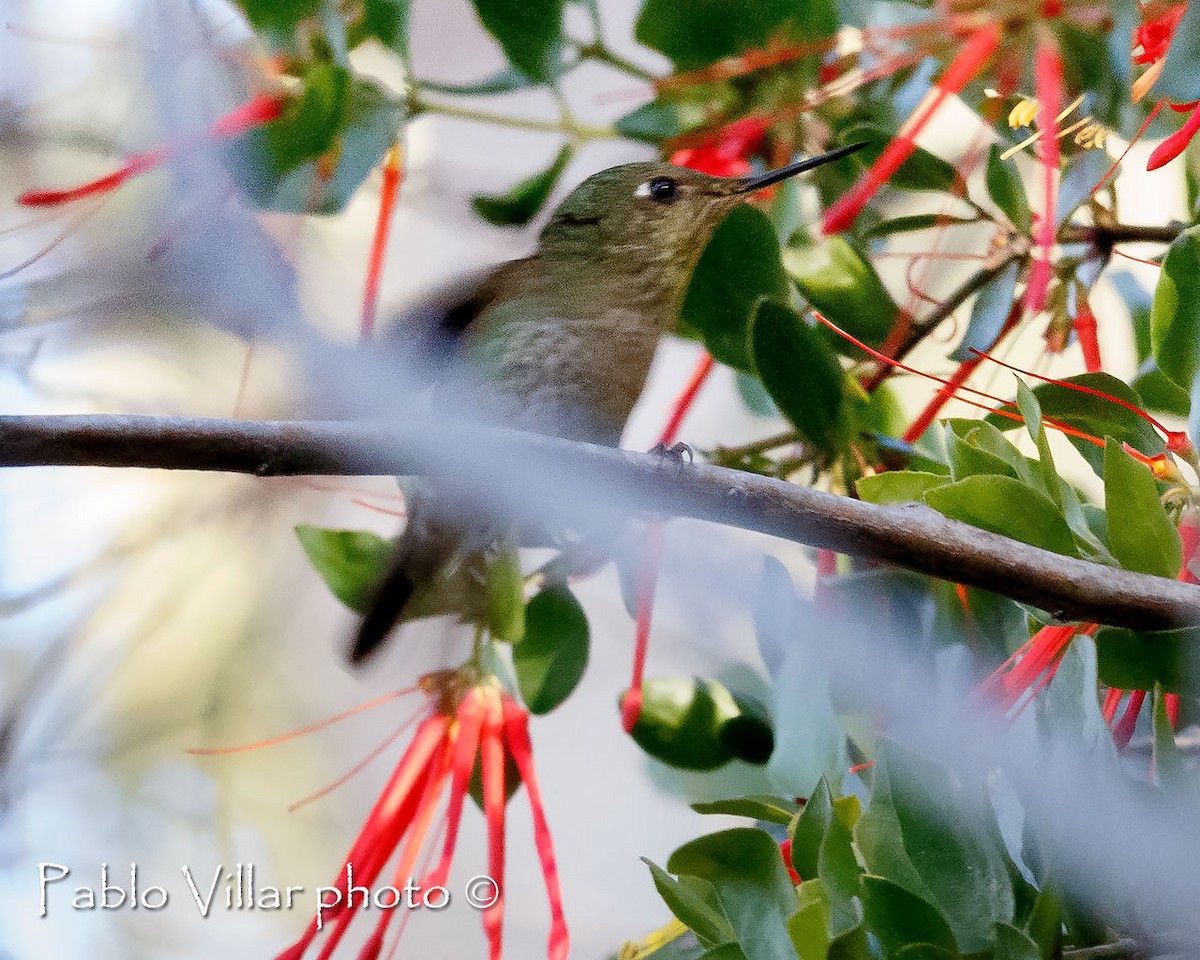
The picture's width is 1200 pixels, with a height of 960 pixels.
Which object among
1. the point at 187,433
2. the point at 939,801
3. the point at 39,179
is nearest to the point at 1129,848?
the point at 939,801

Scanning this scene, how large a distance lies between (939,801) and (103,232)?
0.71 metres

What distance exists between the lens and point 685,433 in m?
1.07

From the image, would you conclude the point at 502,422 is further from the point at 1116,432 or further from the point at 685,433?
the point at 1116,432

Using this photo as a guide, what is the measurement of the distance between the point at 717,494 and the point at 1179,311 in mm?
186

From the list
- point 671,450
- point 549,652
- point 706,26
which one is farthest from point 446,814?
point 706,26

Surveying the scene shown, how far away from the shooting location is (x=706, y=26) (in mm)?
628

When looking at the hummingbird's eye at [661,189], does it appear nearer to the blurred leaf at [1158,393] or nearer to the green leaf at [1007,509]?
the blurred leaf at [1158,393]

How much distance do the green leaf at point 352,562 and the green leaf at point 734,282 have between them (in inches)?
9.3

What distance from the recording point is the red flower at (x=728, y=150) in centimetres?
68

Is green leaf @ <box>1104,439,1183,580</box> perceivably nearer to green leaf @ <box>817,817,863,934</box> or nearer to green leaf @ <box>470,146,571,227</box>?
green leaf @ <box>817,817,863,934</box>

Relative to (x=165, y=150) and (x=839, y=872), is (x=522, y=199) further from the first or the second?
(x=839, y=872)

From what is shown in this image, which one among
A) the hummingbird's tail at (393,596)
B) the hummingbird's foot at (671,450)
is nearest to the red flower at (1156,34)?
the hummingbird's foot at (671,450)

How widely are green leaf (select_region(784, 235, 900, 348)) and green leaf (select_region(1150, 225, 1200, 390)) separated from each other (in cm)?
19

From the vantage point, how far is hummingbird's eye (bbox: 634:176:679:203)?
814 millimetres
